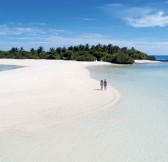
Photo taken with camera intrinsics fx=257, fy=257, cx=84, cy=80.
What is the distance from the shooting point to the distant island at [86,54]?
103 metres

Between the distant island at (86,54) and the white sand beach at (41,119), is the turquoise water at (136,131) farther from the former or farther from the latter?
the distant island at (86,54)

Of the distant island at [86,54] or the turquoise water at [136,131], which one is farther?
the distant island at [86,54]

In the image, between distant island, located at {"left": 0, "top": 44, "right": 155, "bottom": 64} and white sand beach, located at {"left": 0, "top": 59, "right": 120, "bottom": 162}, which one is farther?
distant island, located at {"left": 0, "top": 44, "right": 155, "bottom": 64}

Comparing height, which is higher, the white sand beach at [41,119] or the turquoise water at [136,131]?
the white sand beach at [41,119]

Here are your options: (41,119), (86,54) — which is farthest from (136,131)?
(86,54)

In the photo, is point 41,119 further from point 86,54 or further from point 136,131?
point 86,54

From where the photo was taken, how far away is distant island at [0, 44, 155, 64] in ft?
337

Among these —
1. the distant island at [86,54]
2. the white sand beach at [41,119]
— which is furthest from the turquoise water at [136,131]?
the distant island at [86,54]

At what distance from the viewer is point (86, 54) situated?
108 meters

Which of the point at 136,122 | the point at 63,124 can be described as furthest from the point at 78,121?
the point at 136,122

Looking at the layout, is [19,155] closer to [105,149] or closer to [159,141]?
[105,149]

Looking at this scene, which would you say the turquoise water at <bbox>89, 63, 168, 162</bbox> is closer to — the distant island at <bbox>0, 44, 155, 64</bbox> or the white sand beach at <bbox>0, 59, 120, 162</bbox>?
the white sand beach at <bbox>0, 59, 120, 162</bbox>

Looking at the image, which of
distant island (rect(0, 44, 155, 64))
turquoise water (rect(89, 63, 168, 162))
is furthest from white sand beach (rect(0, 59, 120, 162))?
distant island (rect(0, 44, 155, 64))

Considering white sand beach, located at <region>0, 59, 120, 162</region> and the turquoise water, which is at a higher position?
white sand beach, located at <region>0, 59, 120, 162</region>
